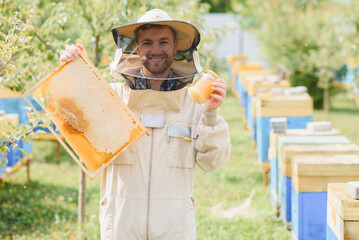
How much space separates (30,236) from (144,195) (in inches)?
109

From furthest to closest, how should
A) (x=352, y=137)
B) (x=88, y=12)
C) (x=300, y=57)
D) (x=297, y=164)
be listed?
1. (x=300, y=57)
2. (x=352, y=137)
3. (x=88, y=12)
4. (x=297, y=164)

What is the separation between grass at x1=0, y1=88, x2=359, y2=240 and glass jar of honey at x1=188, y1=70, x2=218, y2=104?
1.73 m

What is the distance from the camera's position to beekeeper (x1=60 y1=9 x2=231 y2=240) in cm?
236

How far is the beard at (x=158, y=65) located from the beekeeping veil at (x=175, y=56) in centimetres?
7

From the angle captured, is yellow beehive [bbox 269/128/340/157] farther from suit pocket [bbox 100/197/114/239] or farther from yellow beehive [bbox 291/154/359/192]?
suit pocket [bbox 100/197/114/239]

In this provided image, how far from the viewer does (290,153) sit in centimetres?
415

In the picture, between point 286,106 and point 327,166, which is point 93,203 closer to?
point 286,106

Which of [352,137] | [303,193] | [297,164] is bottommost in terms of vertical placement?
A: [352,137]

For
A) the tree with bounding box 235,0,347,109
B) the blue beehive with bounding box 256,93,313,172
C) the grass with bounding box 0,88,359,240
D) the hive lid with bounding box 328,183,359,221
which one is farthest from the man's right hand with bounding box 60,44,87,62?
the tree with bounding box 235,0,347,109

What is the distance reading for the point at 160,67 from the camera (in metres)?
2.41

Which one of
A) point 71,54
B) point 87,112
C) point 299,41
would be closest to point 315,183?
point 87,112

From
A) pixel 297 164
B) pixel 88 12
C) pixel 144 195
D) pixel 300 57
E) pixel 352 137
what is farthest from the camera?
pixel 300 57

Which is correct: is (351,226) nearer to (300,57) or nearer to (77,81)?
(77,81)

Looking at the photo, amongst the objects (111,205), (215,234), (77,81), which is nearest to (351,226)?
(111,205)
